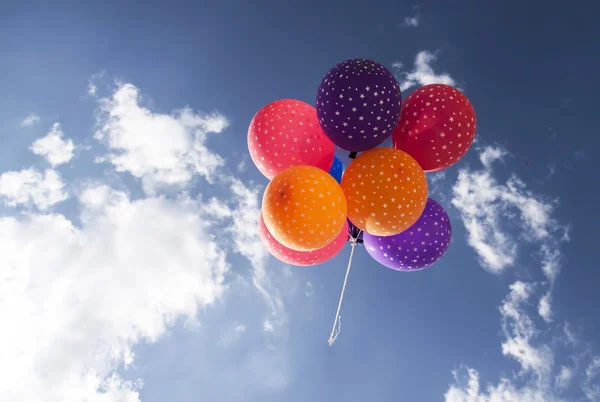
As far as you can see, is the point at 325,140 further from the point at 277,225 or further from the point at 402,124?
the point at 277,225

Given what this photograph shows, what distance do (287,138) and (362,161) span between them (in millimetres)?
693

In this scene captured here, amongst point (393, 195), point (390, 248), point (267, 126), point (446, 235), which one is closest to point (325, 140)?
point (267, 126)

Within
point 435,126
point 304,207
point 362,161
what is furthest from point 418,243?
point 304,207

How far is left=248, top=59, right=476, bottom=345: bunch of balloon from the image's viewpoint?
3109mm

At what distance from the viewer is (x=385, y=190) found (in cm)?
313

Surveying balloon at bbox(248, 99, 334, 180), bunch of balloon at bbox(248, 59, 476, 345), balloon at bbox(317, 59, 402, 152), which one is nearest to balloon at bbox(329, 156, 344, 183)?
bunch of balloon at bbox(248, 59, 476, 345)

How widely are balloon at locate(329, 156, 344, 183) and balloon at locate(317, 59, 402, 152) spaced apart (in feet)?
2.04

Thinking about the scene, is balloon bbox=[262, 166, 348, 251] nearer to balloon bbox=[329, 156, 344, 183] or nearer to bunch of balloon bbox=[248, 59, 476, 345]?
bunch of balloon bbox=[248, 59, 476, 345]

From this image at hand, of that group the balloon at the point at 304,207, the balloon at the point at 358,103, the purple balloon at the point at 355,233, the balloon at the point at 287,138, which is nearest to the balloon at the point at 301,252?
the purple balloon at the point at 355,233

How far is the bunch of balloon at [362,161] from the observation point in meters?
3.11

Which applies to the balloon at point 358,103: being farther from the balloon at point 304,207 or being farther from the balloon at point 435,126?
the balloon at point 304,207

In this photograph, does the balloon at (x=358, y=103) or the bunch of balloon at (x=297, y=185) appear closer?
the bunch of balloon at (x=297, y=185)

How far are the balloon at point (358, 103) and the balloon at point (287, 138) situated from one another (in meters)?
0.26

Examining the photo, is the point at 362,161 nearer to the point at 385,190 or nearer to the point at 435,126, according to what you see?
the point at 385,190
